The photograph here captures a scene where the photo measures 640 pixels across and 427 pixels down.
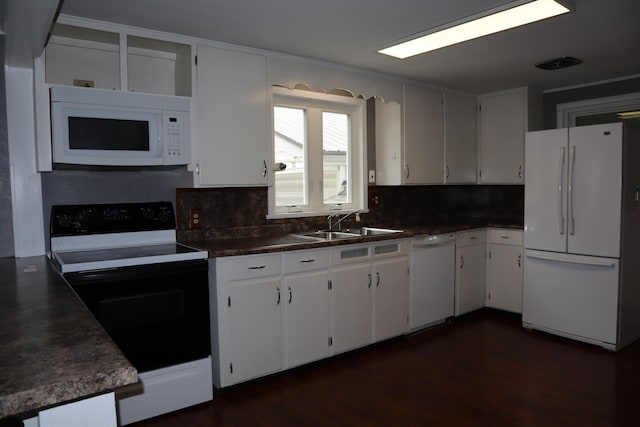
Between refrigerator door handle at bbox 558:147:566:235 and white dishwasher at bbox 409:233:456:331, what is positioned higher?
refrigerator door handle at bbox 558:147:566:235

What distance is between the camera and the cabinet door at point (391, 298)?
345 cm

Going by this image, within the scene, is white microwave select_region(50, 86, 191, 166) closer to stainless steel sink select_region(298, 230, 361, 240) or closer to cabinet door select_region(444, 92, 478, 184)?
stainless steel sink select_region(298, 230, 361, 240)

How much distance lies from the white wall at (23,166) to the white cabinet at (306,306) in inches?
57.2

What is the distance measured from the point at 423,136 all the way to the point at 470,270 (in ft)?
4.46

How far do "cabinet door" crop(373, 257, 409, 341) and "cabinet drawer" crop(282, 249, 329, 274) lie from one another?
51cm

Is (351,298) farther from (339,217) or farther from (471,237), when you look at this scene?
(471,237)

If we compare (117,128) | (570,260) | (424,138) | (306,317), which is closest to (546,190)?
(570,260)

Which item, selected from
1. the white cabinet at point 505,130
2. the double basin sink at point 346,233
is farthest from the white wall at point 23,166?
the white cabinet at point 505,130

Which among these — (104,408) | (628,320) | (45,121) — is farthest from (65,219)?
(628,320)

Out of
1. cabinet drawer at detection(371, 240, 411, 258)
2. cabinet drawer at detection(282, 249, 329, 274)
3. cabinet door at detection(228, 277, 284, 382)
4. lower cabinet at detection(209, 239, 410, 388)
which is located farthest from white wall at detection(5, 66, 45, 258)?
cabinet drawer at detection(371, 240, 411, 258)

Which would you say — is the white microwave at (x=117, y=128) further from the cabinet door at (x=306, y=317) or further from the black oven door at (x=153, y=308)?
the cabinet door at (x=306, y=317)

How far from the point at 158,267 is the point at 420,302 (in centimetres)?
227

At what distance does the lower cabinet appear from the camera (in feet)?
8.84

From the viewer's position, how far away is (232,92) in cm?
298
